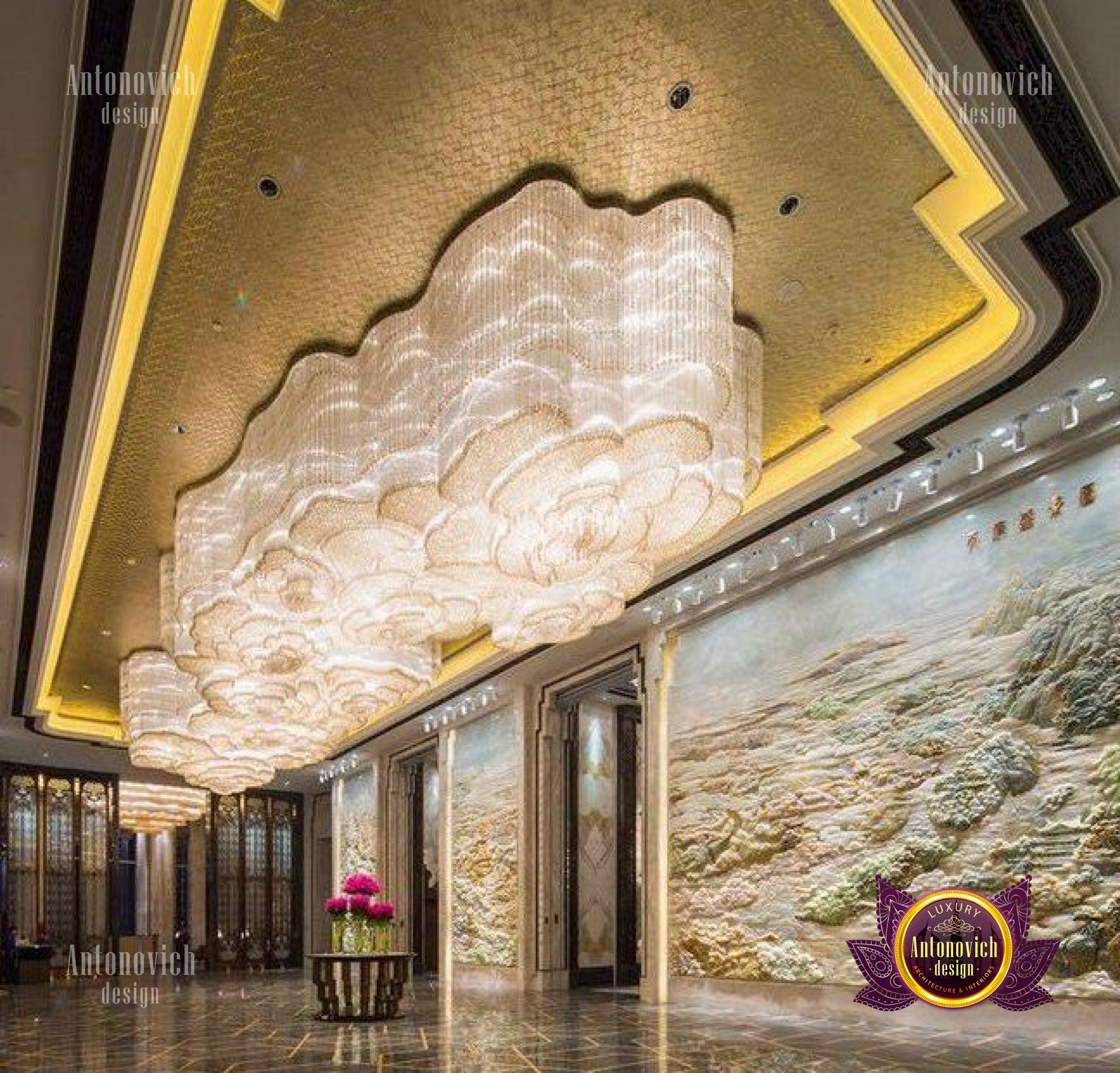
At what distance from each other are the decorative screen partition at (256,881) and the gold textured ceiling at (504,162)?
2021 cm

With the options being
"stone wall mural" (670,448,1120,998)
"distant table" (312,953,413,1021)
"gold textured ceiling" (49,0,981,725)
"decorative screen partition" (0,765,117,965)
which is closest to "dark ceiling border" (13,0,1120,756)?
"gold textured ceiling" (49,0,981,725)

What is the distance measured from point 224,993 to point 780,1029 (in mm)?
10001

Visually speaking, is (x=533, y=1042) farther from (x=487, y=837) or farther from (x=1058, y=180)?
(x=487, y=837)

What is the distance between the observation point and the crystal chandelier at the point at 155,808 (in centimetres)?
2284

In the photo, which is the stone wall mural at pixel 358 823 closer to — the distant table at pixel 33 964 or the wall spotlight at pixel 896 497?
the distant table at pixel 33 964

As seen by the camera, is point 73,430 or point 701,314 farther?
point 73,430

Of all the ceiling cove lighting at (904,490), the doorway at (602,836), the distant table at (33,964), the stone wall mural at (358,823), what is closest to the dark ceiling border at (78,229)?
the ceiling cove lighting at (904,490)

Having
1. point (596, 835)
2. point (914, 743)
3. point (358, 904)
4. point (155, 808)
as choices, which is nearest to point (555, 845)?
point (596, 835)

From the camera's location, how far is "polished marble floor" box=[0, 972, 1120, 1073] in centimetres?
722

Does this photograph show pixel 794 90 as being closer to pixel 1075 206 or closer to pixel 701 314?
pixel 701 314

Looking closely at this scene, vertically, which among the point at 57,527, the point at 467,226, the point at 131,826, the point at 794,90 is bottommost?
the point at 131,826

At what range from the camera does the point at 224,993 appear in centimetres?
1598

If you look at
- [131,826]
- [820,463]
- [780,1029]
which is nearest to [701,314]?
[820,463]

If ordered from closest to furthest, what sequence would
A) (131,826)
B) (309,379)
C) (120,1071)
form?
(309,379)
(120,1071)
(131,826)
